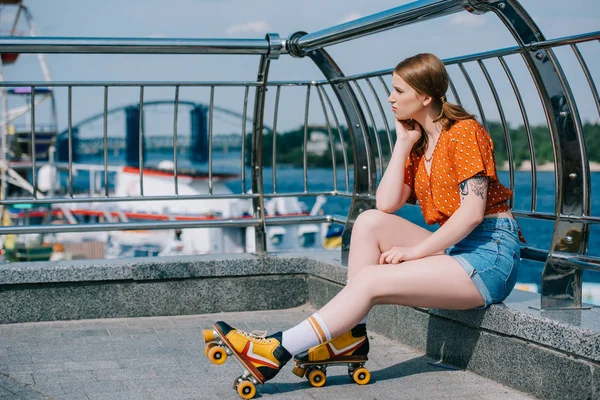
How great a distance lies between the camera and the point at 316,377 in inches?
140

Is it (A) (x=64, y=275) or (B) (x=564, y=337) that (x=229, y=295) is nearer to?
(A) (x=64, y=275)

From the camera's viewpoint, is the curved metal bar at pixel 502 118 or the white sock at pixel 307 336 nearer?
the white sock at pixel 307 336

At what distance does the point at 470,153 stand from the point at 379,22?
3.14 feet

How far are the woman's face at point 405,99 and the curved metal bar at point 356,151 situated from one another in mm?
1331

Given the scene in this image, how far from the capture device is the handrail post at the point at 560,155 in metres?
3.36

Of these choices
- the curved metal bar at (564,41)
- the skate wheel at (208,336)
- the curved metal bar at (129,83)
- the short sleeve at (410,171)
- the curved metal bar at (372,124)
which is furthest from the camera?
the curved metal bar at (372,124)

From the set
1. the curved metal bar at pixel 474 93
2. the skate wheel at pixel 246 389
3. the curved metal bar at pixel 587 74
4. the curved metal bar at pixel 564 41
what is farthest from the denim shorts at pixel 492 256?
the skate wheel at pixel 246 389

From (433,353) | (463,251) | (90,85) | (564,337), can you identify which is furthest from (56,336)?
(564,337)

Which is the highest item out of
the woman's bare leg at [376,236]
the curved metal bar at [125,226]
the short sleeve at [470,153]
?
the short sleeve at [470,153]

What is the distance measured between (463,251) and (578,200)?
1.63 ft

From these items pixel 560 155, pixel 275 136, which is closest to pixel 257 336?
pixel 560 155

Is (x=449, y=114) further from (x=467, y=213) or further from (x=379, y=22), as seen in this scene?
(x=379, y=22)

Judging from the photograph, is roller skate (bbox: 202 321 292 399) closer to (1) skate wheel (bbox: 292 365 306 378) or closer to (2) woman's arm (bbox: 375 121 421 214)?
(1) skate wheel (bbox: 292 365 306 378)

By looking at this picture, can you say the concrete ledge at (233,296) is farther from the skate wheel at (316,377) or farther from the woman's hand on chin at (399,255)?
the skate wheel at (316,377)
